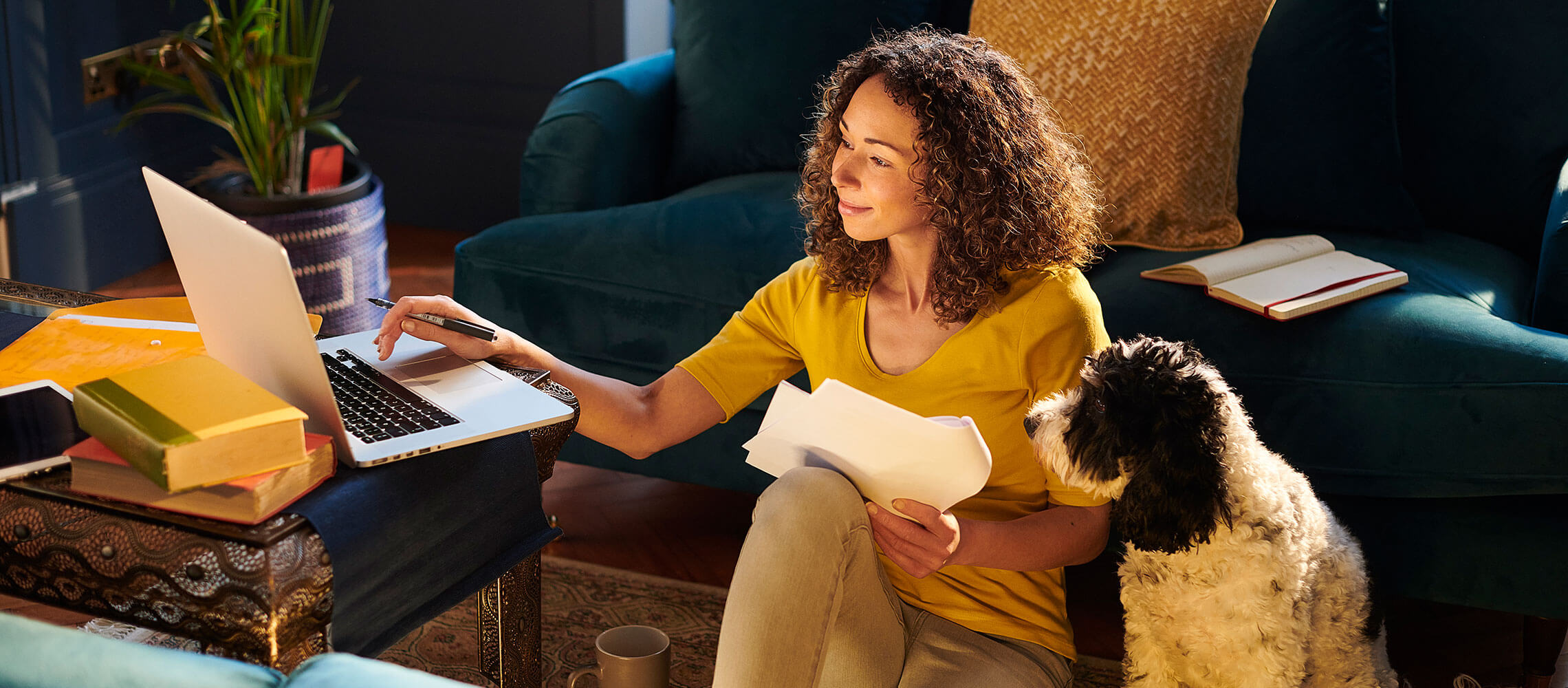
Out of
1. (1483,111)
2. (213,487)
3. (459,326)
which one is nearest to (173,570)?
(213,487)

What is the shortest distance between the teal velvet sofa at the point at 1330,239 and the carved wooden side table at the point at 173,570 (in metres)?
1.18

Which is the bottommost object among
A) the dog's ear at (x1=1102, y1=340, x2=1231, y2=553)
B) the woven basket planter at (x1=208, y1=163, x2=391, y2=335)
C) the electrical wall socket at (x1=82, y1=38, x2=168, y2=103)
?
the woven basket planter at (x1=208, y1=163, x2=391, y2=335)

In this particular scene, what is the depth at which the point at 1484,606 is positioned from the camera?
5.53ft

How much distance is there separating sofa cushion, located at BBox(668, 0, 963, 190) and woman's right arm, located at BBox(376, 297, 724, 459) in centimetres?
112

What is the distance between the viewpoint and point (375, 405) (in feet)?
3.61

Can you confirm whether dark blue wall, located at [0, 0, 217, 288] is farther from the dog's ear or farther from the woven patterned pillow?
the dog's ear

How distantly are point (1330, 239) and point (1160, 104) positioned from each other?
0.39 meters

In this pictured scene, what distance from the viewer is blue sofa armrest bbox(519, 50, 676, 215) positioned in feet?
7.63

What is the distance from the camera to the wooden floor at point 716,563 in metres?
1.87

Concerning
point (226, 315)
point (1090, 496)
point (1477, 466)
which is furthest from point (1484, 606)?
point (226, 315)

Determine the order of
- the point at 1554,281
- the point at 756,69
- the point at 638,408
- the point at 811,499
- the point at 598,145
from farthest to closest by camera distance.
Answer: the point at 756,69, the point at 598,145, the point at 1554,281, the point at 638,408, the point at 811,499

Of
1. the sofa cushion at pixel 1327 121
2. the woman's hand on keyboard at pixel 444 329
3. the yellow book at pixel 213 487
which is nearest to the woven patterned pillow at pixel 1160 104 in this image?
the sofa cushion at pixel 1327 121

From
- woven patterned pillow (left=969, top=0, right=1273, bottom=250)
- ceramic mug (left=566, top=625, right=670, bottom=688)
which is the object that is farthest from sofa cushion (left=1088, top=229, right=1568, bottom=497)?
ceramic mug (left=566, top=625, right=670, bottom=688)

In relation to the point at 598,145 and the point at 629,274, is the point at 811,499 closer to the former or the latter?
the point at 629,274
